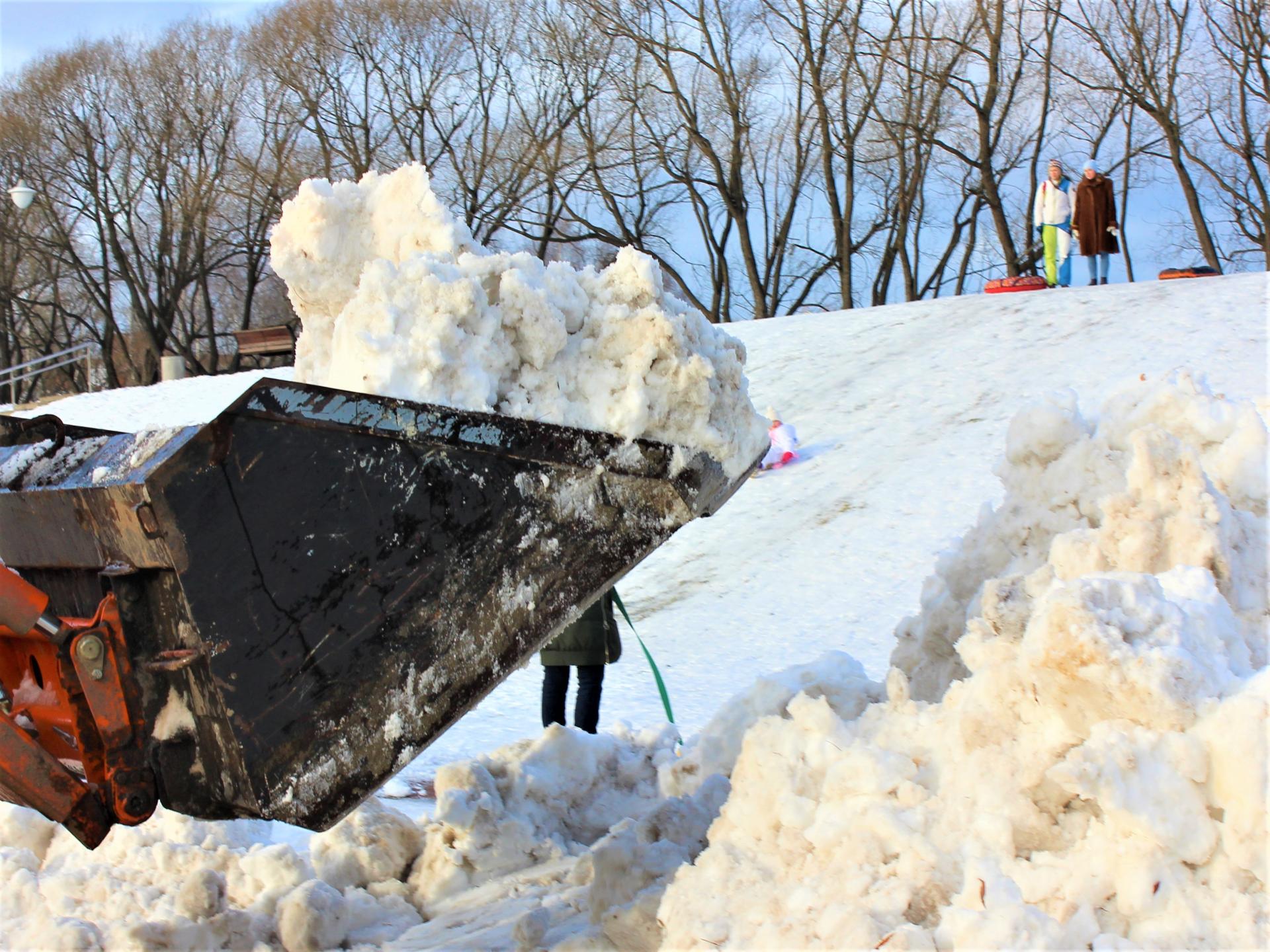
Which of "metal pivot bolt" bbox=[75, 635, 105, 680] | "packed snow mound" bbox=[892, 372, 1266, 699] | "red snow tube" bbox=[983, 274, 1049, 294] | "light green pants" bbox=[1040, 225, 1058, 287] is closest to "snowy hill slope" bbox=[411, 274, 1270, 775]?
"red snow tube" bbox=[983, 274, 1049, 294]

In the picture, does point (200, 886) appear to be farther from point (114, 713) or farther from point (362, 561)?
point (362, 561)

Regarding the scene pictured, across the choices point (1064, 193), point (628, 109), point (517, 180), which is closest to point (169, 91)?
point (517, 180)

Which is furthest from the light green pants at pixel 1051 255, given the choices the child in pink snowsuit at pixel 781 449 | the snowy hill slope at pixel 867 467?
the child in pink snowsuit at pixel 781 449

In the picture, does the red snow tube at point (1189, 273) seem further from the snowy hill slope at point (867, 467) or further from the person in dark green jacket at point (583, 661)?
the person in dark green jacket at point (583, 661)

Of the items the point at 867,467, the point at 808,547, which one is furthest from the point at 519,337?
the point at 867,467

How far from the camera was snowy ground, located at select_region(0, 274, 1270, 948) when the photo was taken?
121 inches

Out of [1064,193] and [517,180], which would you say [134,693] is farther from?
[517,180]

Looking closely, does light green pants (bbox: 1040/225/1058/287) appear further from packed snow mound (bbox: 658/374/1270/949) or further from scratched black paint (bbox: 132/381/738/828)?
scratched black paint (bbox: 132/381/738/828)

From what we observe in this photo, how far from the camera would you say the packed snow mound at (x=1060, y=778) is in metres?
1.98

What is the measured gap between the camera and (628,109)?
2570 cm

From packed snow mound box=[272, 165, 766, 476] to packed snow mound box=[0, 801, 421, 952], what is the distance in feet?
4.46

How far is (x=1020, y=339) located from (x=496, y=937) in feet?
29.6

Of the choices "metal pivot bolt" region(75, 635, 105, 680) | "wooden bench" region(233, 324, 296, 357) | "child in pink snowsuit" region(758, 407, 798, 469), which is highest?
"wooden bench" region(233, 324, 296, 357)

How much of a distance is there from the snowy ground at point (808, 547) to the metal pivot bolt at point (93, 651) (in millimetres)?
986
